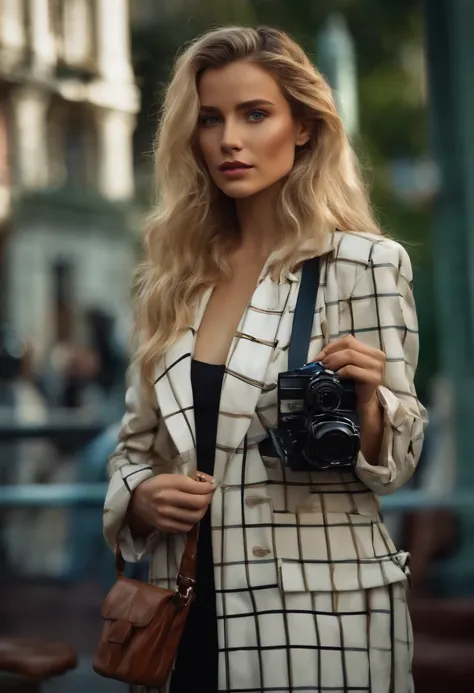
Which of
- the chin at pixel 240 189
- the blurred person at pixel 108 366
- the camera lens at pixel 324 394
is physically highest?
the chin at pixel 240 189

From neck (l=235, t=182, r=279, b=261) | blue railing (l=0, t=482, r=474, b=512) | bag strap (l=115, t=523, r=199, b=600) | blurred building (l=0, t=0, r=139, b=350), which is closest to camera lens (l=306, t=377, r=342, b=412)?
bag strap (l=115, t=523, r=199, b=600)

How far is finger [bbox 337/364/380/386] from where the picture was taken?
8.14 ft

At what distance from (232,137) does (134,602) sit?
3.09ft

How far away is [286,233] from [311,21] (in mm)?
24026

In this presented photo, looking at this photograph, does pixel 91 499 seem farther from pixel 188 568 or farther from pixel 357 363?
pixel 357 363

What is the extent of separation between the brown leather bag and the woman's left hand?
0.42 meters

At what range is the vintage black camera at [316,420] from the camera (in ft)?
8.04

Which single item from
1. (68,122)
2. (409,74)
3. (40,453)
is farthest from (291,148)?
(409,74)

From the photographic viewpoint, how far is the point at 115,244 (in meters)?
27.1

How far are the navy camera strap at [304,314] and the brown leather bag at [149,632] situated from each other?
0.39 metres

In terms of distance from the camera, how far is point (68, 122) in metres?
25.3

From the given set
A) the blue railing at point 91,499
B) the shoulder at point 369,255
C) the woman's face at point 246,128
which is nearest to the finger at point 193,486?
the shoulder at point 369,255

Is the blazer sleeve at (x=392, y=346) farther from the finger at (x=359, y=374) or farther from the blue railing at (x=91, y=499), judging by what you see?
the blue railing at (x=91, y=499)

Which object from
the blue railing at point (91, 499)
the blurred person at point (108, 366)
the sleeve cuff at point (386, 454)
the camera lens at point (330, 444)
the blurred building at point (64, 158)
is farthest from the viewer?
the blurred building at point (64, 158)
